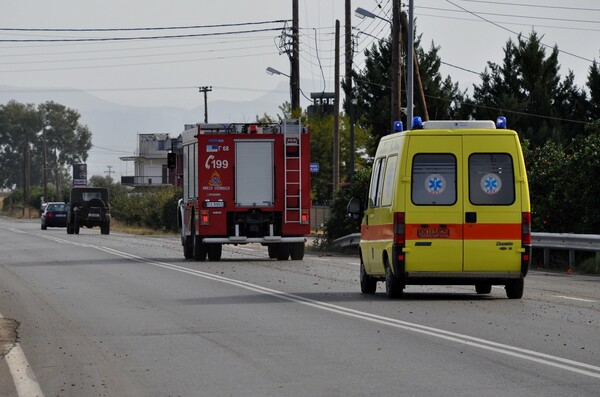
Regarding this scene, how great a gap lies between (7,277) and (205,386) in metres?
16.0

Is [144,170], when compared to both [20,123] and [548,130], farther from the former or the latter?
[548,130]

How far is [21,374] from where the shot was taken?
1127 cm

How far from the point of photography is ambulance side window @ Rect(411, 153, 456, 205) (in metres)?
18.6

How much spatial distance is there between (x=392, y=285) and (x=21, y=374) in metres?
8.51

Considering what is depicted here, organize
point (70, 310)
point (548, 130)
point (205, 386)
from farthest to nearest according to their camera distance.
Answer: point (548, 130) < point (70, 310) < point (205, 386)

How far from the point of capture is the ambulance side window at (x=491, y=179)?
18.6 meters

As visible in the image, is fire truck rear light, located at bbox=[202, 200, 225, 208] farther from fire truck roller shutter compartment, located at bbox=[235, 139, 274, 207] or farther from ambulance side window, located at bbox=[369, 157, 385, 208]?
ambulance side window, located at bbox=[369, 157, 385, 208]

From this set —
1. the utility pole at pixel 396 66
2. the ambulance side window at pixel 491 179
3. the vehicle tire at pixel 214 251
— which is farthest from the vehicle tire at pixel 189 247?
the ambulance side window at pixel 491 179

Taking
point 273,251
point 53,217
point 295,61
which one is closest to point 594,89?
point 295,61

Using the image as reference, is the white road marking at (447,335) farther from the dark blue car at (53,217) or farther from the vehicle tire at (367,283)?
the dark blue car at (53,217)

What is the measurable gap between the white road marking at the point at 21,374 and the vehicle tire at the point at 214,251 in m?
18.8

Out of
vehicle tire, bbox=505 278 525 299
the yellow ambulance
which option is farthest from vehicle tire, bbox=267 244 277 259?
the yellow ambulance

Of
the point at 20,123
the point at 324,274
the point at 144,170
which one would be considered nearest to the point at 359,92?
the point at 324,274

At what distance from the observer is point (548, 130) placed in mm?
60625
